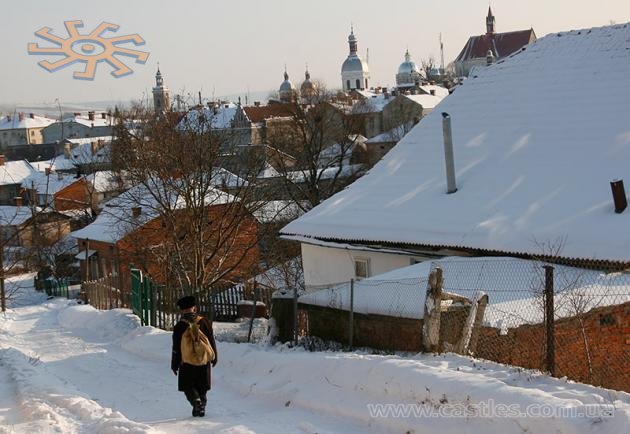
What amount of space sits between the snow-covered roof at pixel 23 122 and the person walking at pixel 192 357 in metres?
141

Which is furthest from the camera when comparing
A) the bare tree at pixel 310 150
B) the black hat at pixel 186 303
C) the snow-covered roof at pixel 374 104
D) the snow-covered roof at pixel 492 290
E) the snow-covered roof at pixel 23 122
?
the snow-covered roof at pixel 23 122

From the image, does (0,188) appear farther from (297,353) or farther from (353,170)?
(297,353)

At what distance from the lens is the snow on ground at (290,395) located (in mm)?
7406

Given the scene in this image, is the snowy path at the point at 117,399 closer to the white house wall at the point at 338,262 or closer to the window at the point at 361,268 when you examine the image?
the white house wall at the point at 338,262

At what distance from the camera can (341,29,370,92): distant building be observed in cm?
15575

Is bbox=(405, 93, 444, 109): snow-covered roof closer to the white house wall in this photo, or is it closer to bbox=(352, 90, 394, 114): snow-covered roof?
bbox=(352, 90, 394, 114): snow-covered roof

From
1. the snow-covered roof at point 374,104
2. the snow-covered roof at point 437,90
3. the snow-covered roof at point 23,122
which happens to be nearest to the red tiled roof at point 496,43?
the snow-covered roof at point 437,90

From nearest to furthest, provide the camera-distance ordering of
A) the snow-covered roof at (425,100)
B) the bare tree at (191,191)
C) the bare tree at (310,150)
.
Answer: the bare tree at (191,191) < the bare tree at (310,150) < the snow-covered roof at (425,100)

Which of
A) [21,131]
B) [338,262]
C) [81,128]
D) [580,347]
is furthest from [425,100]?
[580,347]

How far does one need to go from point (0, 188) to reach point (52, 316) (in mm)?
63389

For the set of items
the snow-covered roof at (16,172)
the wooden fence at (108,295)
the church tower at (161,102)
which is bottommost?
the wooden fence at (108,295)

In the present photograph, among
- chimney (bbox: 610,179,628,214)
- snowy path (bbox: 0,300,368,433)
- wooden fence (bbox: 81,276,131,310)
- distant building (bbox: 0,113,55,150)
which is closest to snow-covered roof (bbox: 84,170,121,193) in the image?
wooden fence (bbox: 81,276,131,310)

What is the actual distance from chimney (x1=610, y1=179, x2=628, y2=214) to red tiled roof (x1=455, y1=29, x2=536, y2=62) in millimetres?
113008

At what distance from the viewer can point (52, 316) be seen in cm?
2353
